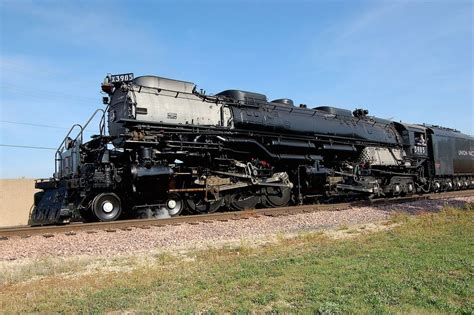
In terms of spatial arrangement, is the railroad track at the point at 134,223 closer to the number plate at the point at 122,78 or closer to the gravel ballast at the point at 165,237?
the gravel ballast at the point at 165,237

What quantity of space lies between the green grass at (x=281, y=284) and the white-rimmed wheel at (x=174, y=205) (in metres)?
5.52

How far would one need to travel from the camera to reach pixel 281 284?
525cm

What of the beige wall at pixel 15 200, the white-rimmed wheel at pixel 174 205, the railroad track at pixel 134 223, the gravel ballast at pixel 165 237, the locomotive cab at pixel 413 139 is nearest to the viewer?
the gravel ballast at pixel 165 237

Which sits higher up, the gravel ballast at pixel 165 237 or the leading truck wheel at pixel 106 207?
the leading truck wheel at pixel 106 207

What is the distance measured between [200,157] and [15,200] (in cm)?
1281

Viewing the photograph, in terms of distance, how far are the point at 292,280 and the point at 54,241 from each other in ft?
19.6

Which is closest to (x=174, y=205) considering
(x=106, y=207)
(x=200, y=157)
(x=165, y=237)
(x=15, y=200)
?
(x=200, y=157)

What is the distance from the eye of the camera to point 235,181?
14336mm

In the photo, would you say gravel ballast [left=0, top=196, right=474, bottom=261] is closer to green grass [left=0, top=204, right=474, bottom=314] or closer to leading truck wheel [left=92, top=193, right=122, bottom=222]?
green grass [left=0, top=204, right=474, bottom=314]

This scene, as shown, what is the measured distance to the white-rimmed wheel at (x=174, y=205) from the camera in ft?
43.3

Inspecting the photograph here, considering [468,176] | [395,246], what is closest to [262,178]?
[395,246]

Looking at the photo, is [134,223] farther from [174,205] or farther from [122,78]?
[122,78]

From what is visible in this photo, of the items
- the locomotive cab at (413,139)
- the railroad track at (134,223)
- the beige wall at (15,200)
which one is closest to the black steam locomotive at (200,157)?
the railroad track at (134,223)

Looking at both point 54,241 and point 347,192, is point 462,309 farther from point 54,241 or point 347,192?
point 347,192
